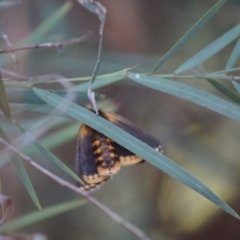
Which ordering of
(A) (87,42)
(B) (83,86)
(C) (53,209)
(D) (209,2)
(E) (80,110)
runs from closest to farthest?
(E) (80,110)
(B) (83,86)
(C) (53,209)
(D) (209,2)
(A) (87,42)

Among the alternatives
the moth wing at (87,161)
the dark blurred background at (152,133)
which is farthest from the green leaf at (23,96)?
the dark blurred background at (152,133)

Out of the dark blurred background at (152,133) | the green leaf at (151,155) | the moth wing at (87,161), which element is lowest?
the dark blurred background at (152,133)

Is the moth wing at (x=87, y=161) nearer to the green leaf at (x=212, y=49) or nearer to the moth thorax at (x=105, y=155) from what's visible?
the moth thorax at (x=105, y=155)

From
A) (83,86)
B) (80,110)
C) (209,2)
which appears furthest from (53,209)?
(209,2)

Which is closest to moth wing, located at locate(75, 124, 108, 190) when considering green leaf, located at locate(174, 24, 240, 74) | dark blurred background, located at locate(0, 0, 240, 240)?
green leaf, located at locate(174, 24, 240, 74)

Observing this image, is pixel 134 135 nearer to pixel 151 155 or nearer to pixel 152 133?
pixel 151 155

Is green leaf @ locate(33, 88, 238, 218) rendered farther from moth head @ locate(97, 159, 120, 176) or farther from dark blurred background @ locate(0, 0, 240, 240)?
dark blurred background @ locate(0, 0, 240, 240)

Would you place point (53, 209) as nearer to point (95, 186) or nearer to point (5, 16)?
point (95, 186)
